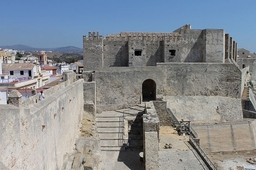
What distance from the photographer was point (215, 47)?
19766mm

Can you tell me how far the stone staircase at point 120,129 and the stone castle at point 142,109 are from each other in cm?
5

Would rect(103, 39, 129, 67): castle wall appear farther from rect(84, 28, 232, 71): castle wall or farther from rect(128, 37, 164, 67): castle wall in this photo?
rect(128, 37, 164, 67): castle wall

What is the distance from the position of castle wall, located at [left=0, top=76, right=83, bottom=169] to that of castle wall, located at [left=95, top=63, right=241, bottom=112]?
6.27 m

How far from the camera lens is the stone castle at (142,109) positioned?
8.34m

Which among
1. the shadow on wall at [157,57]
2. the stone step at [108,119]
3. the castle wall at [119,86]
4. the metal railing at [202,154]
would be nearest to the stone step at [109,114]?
the stone step at [108,119]

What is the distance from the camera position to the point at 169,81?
59.6 feet

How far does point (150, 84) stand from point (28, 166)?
48.0 feet

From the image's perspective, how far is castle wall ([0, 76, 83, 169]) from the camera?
5078 millimetres

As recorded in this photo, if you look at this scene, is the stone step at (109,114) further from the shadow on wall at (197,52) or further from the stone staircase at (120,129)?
the shadow on wall at (197,52)

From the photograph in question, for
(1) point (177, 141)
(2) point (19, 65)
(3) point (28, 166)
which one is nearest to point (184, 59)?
(1) point (177, 141)

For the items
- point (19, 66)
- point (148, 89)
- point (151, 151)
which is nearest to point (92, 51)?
point (148, 89)

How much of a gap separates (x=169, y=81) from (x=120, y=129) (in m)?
5.70

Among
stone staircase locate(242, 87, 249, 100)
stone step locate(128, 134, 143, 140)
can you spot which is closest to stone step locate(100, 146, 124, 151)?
stone step locate(128, 134, 143, 140)

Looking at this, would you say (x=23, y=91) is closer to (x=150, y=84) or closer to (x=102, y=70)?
(x=102, y=70)
